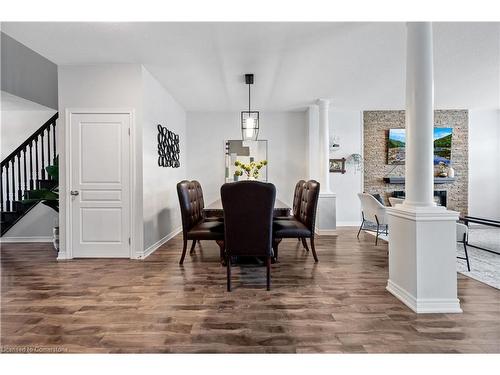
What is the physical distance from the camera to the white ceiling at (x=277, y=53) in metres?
2.97

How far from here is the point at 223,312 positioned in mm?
2271

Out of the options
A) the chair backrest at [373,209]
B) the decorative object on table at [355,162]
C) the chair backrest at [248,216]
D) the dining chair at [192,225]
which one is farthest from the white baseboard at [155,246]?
the decorative object on table at [355,162]

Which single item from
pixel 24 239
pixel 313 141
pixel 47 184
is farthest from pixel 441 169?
pixel 24 239

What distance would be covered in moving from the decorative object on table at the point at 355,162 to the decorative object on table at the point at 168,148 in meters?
3.81

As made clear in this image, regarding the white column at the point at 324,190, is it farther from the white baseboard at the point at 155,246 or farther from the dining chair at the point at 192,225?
the white baseboard at the point at 155,246

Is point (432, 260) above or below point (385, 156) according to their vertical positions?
below

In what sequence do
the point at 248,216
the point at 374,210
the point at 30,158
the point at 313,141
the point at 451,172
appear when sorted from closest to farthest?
1. the point at 248,216
2. the point at 374,210
3. the point at 30,158
4. the point at 313,141
5. the point at 451,172

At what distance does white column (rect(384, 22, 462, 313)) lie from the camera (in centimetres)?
225

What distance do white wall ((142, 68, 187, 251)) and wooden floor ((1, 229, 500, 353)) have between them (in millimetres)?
908

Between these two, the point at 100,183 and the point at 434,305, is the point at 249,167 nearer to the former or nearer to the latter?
the point at 100,183

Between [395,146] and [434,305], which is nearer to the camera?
[434,305]

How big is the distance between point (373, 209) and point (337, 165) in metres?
2.04
